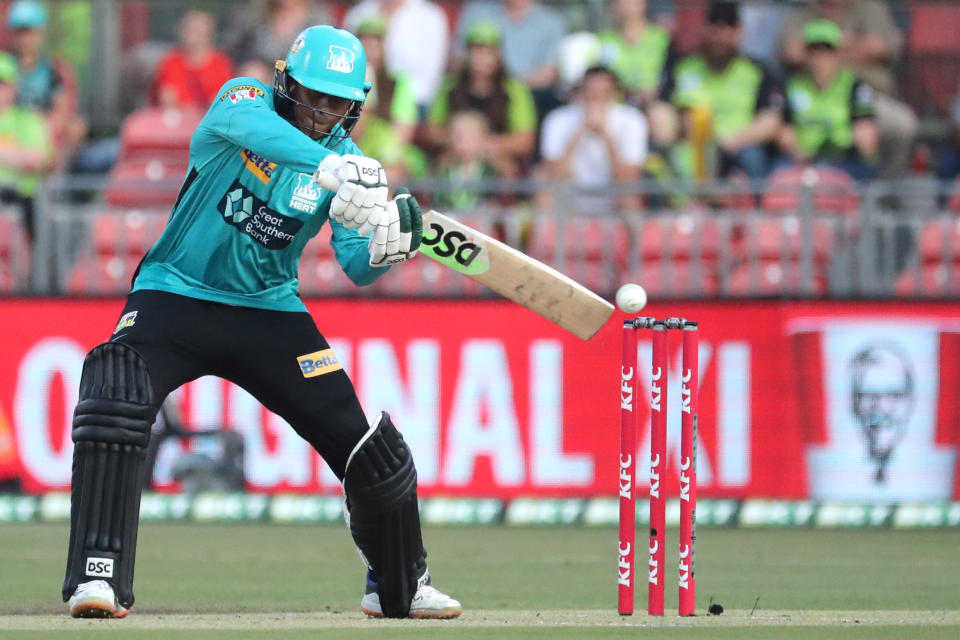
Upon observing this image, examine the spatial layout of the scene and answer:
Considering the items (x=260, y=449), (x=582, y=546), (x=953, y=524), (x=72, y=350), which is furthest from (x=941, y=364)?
(x=72, y=350)

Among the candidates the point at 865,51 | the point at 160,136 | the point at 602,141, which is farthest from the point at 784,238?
the point at 160,136

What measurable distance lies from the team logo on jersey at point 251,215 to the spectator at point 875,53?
7.67 meters

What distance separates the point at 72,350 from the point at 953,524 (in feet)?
19.2

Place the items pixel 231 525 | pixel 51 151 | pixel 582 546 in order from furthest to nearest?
pixel 51 151 → pixel 231 525 → pixel 582 546

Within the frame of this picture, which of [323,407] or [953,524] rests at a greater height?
[323,407]

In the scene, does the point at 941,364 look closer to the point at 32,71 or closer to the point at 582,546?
the point at 582,546

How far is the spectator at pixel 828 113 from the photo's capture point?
1225 centimetres

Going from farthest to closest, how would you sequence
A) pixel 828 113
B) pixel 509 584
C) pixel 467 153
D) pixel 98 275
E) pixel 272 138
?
pixel 828 113 < pixel 467 153 < pixel 98 275 < pixel 509 584 < pixel 272 138

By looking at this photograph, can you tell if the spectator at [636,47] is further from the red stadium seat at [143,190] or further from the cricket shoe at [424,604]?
the cricket shoe at [424,604]

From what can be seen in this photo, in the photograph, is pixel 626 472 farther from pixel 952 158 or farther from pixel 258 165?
pixel 952 158

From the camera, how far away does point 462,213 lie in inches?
435

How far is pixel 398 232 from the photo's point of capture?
5824mm

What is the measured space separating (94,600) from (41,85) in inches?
317

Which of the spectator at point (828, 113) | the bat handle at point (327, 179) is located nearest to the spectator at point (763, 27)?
the spectator at point (828, 113)
